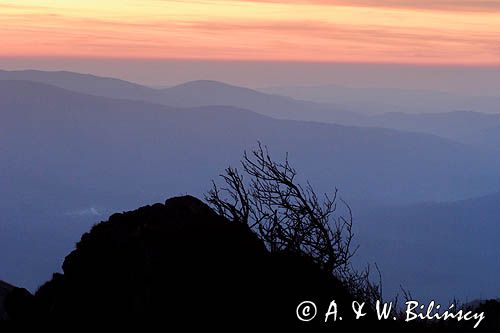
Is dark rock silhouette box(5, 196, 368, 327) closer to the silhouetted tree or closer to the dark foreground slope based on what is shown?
the dark foreground slope

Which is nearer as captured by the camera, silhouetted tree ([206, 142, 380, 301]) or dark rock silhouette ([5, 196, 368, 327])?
dark rock silhouette ([5, 196, 368, 327])

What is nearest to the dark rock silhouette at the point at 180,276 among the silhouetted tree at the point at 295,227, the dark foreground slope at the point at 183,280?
the dark foreground slope at the point at 183,280

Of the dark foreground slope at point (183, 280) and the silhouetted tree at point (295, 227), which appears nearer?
the dark foreground slope at point (183, 280)

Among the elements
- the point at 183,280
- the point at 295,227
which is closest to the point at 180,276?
the point at 183,280

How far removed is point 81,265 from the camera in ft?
40.9

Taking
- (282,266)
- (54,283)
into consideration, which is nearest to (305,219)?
(282,266)

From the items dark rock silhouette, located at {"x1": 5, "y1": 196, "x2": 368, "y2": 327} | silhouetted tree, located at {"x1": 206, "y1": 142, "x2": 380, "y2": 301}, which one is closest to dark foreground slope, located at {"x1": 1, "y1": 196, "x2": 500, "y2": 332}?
dark rock silhouette, located at {"x1": 5, "y1": 196, "x2": 368, "y2": 327}

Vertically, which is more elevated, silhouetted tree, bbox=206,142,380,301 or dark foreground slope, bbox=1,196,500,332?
silhouetted tree, bbox=206,142,380,301

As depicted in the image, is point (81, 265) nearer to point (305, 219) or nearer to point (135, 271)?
point (135, 271)

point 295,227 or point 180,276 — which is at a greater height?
point 295,227

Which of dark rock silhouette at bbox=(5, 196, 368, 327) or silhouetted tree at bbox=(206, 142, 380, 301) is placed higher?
silhouetted tree at bbox=(206, 142, 380, 301)

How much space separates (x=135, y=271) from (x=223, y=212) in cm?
287

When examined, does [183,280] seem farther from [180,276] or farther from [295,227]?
[295,227]

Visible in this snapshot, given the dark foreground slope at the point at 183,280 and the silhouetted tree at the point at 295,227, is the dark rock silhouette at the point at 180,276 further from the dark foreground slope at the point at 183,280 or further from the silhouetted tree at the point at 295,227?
the silhouetted tree at the point at 295,227
